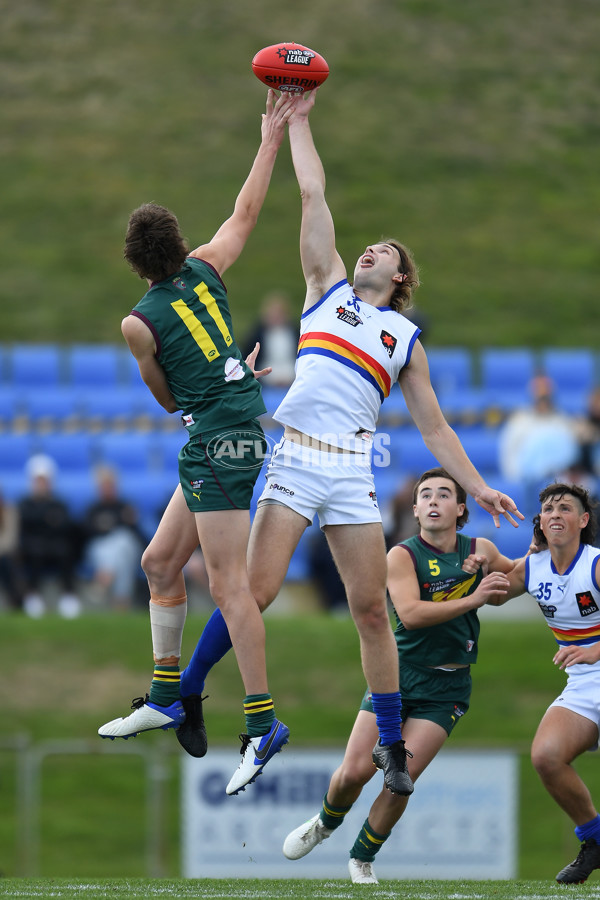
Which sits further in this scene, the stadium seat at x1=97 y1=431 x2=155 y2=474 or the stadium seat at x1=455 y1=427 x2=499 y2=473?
the stadium seat at x1=97 y1=431 x2=155 y2=474

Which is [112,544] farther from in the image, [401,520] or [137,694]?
[401,520]

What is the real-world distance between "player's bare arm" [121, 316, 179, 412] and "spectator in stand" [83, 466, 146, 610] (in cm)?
634

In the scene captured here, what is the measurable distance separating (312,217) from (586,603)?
7.77 ft

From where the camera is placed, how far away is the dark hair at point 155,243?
19.5 ft

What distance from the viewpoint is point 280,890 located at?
650 cm

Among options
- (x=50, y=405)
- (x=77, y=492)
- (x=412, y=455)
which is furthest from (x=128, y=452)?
(x=412, y=455)

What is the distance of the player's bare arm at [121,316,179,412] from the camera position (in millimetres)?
5883

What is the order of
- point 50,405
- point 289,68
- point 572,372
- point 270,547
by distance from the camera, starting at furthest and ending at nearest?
1. point 572,372
2. point 50,405
3. point 289,68
4. point 270,547

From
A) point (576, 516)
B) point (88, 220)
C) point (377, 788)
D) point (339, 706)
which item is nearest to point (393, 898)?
point (576, 516)

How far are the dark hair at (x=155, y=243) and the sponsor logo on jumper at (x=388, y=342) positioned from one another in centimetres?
97

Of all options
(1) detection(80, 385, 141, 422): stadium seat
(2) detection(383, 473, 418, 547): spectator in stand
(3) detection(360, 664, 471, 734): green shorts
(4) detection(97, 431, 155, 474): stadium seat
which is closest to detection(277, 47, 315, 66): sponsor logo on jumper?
(3) detection(360, 664, 471, 734): green shorts

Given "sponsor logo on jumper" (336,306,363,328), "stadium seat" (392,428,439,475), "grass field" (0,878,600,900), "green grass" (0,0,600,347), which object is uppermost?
"green grass" (0,0,600,347)

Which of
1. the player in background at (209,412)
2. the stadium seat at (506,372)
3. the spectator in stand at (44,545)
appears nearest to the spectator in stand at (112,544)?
the spectator in stand at (44,545)

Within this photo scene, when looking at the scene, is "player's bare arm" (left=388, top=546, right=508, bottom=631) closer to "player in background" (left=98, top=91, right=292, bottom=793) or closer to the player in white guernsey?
the player in white guernsey
